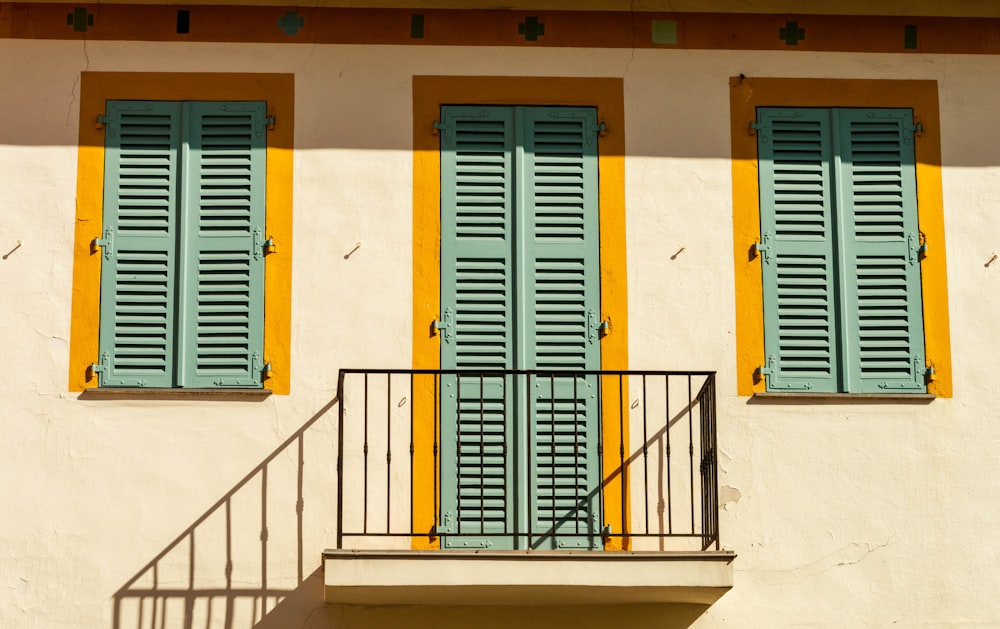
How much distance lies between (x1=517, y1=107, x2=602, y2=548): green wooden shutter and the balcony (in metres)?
0.01

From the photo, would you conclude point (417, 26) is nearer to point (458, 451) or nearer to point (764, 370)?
point (458, 451)

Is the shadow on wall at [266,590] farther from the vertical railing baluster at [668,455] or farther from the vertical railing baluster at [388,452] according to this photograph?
the vertical railing baluster at [668,455]

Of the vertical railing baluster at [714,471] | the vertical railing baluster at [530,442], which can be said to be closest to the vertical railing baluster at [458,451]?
the vertical railing baluster at [530,442]

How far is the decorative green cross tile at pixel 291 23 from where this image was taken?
12.2 meters

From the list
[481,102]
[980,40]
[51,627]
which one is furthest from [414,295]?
[980,40]

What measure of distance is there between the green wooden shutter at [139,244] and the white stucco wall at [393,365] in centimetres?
23

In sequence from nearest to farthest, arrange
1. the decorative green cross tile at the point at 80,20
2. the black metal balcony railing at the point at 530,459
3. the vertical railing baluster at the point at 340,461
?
1. the vertical railing baluster at the point at 340,461
2. the black metal balcony railing at the point at 530,459
3. the decorative green cross tile at the point at 80,20

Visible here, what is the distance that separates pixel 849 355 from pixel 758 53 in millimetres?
2055

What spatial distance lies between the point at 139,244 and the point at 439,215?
6.10 ft

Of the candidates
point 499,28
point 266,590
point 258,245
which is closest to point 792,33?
point 499,28

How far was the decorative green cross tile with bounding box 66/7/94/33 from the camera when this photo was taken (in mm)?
12156

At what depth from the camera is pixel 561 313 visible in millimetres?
11797

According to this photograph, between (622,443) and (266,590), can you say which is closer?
(266,590)

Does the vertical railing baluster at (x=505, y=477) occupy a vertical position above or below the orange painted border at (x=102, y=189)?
below
